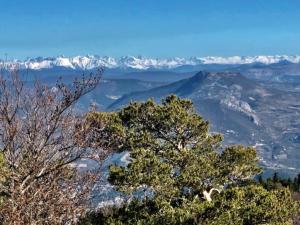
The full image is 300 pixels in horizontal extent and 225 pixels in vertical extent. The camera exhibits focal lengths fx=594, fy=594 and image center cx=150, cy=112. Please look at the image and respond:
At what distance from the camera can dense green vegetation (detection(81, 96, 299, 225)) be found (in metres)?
30.4

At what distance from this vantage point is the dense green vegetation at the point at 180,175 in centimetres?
3044

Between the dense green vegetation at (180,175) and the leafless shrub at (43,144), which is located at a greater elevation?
the leafless shrub at (43,144)

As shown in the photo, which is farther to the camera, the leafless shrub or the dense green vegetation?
the dense green vegetation

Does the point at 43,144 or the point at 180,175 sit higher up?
the point at 43,144

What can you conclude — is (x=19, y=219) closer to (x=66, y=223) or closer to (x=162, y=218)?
(x=66, y=223)

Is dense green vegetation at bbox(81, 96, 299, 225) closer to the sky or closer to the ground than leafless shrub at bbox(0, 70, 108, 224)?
closer to the ground

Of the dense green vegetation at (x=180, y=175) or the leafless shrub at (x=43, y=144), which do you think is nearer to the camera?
the leafless shrub at (x=43, y=144)

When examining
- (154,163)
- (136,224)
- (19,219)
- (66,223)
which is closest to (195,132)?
(154,163)

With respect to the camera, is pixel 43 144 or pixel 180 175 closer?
pixel 43 144

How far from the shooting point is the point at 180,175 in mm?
34438

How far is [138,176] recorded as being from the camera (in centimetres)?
3288

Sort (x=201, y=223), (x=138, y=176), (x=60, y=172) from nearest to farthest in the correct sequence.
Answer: (x=60, y=172)
(x=201, y=223)
(x=138, y=176)

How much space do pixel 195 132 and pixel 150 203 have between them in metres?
8.72

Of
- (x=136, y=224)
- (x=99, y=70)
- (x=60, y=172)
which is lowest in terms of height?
(x=136, y=224)
